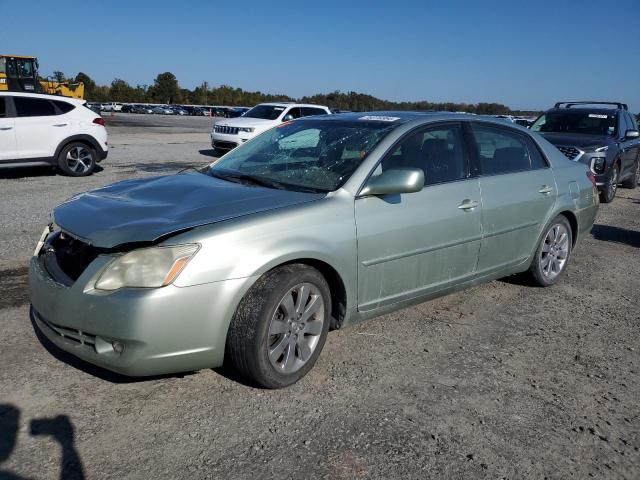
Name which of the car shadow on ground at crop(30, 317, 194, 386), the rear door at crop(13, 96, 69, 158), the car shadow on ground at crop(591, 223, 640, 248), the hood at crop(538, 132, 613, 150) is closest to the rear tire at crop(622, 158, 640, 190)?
the hood at crop(538, 132, 613, 150)

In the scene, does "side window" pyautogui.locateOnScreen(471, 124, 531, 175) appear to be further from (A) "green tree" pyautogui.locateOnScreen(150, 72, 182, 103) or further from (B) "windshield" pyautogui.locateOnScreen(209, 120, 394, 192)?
(A) "green tree" pyautogui.locateOnScreen(150, 72, 182, 103)

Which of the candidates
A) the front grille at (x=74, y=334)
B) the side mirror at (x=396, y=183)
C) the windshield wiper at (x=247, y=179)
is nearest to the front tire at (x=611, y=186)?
the side mirror at (x=396, y=183)

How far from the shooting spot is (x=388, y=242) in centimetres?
373

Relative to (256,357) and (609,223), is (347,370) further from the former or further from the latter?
(609,223)

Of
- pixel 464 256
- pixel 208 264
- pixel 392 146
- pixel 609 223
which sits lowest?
pixel 609 223

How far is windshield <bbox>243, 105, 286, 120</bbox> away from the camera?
57.6 feet

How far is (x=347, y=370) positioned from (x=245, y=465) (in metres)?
1.13

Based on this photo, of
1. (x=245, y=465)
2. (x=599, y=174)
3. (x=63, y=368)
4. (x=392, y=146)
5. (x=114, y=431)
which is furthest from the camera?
(x=599, y=174)

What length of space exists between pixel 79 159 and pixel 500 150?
29.6 feet

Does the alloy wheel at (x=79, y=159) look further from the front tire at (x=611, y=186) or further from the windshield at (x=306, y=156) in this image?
the front tire at (x=611, y=186)

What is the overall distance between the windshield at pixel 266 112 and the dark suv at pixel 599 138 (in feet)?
27.0

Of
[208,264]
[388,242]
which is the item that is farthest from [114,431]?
[388,242]

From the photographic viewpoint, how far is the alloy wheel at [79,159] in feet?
36.9

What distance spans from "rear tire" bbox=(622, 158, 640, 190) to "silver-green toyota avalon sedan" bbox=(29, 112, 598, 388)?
9183 mm
